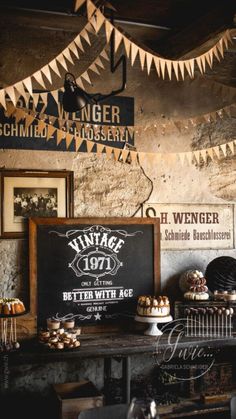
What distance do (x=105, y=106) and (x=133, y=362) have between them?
2197 millimetres

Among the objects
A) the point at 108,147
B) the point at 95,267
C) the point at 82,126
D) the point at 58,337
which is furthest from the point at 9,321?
the point at 82,126

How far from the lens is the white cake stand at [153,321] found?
4.07 m

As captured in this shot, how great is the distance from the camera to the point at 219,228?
15.8 feet

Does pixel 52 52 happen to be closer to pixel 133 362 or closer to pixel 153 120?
pixel 153 120

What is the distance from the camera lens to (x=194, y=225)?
471 centimetres

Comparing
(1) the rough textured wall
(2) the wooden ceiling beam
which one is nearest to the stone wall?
(1) the rough textured wall

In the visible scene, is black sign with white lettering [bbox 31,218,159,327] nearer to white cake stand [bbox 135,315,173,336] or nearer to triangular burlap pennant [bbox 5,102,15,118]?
white cake stand [bbox 135,315,173,336]

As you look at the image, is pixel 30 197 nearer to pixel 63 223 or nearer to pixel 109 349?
pixel 63 223

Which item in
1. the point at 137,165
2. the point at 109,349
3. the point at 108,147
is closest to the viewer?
the point at 108,147

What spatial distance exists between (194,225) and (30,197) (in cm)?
151

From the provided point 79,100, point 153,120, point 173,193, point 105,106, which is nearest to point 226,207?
point 173,193

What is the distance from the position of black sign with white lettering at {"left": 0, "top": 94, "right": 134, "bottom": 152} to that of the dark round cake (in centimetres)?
127

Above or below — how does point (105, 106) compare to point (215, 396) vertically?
above

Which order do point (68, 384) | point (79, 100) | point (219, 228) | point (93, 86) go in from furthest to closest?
point (219, 228)
point (93, 86)
point (68, 384)
point (79, 100)
